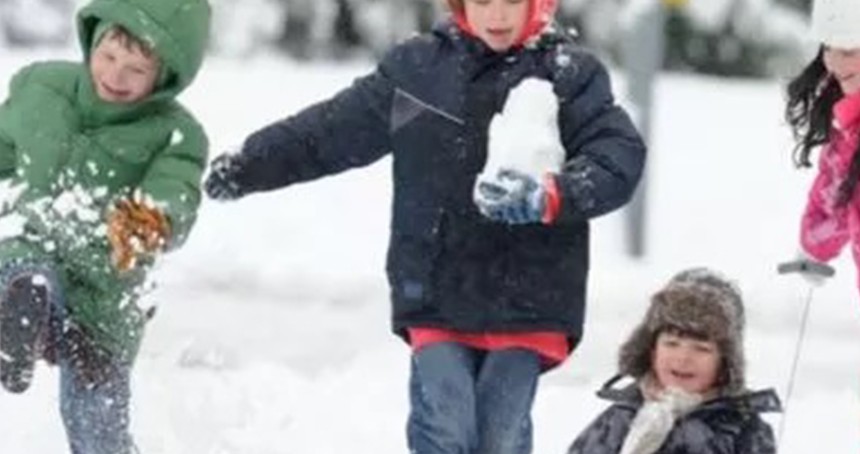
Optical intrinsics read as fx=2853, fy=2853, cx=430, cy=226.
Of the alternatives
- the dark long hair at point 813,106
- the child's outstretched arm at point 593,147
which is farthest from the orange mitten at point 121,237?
the dark long hair at point 813,106

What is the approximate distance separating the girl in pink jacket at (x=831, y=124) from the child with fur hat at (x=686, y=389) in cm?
63

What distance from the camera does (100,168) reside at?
284 inches

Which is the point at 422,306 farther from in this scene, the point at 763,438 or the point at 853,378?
the point at 853,378

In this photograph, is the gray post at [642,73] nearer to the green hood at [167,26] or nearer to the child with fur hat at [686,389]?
the green hood at [167,26]

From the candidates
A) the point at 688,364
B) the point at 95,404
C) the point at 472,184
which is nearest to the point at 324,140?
the point at 472,184

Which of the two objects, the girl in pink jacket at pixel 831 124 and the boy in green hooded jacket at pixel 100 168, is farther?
the girl in pink jacket at pixel 831 124

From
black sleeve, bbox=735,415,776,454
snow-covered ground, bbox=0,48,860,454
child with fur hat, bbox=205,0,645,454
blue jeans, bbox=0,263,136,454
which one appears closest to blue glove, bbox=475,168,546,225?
child with fur hat, bbox=205,0,645,454

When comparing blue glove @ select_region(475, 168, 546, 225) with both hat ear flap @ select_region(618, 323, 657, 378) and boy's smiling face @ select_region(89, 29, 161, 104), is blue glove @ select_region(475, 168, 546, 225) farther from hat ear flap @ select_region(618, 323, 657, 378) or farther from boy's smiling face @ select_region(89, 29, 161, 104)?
boy's smiling face @ select_region(89, 29, 161, 104)

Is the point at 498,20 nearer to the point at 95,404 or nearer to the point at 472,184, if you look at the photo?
the point at 472,184

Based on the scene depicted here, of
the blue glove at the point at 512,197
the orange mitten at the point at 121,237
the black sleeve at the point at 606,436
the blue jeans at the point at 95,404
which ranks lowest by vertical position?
the black sleeve at the point at 606,436

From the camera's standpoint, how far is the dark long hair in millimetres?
7512

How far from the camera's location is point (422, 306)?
710cm

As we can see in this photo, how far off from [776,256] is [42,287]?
19.8 ft

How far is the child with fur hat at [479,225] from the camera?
6.97m
